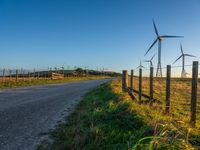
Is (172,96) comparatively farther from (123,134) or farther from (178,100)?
(123,134)

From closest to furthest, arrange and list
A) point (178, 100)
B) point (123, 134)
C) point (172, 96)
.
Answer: point (123, 134)
point (178, 100)
point (172, 96)

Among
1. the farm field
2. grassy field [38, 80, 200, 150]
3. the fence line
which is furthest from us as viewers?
the farm field

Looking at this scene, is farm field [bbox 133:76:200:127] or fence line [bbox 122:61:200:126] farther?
farm field [bbox 133:76:200:127]

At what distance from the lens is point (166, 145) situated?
2760mm

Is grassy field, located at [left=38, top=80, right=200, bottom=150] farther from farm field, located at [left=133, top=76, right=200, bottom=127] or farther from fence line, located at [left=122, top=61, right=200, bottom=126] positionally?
farm field, located at [left=133, top=76, right=200, bottom=127]

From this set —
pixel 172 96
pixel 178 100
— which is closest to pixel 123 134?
pixel 178 100

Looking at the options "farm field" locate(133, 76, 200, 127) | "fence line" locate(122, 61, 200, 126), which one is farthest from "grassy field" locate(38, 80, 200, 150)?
"farm field" locate(133, 76, 200, 127)

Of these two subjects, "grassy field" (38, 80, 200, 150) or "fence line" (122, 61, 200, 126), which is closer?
"grassy field" (38, 80, 200, 150)

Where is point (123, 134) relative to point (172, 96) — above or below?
above

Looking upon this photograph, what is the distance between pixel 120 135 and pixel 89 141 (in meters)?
0.61

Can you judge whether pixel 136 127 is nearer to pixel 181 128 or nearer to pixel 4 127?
pixel 181 128

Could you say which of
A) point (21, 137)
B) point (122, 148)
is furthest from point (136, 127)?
point (21, 137)

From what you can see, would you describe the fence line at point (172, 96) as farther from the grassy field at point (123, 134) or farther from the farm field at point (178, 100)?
the grassy field at point (123, 134)

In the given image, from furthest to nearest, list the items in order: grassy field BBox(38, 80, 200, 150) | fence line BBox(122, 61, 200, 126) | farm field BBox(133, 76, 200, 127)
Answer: farm field BBox(133, 76, 200, 127)
fence line BBox(122, 61, 200, 126)
grassy field BBox(38, 80, 200, 150)
